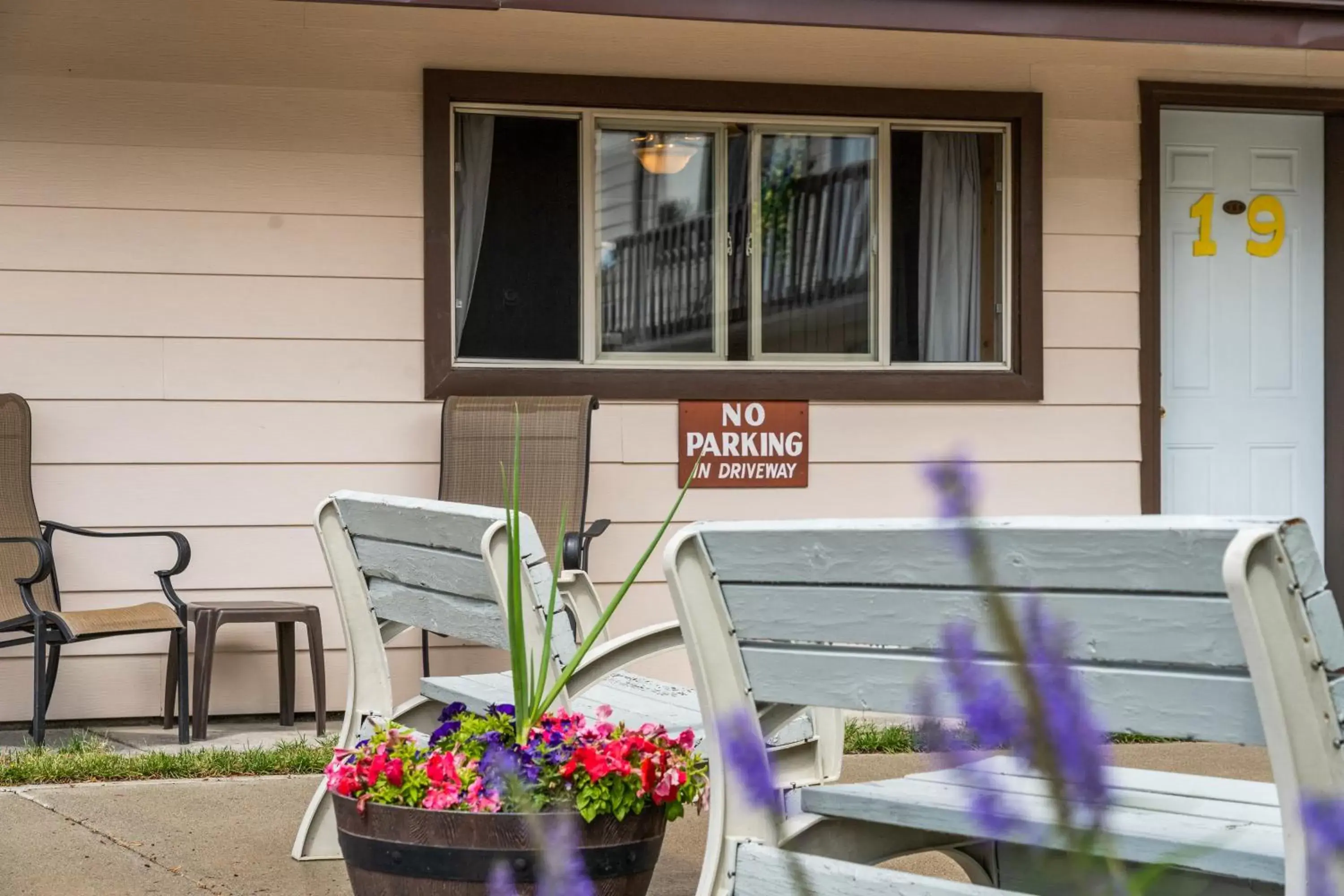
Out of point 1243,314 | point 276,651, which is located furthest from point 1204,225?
point 276,651

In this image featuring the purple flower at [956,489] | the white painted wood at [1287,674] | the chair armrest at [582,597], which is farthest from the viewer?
the chair armrest at [582,597]

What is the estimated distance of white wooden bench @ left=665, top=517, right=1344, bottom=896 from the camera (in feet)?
4.61

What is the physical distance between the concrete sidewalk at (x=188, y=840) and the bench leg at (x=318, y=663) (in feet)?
2.51

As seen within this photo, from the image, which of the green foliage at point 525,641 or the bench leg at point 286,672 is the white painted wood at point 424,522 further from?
the bench leg at point 286,672

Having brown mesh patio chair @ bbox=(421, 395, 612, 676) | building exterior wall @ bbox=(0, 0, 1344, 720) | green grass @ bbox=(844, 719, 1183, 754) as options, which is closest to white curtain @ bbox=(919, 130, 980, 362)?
building exterior wall @ bbox=(0, 0, 1344, 720)

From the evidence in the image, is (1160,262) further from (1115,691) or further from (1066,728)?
(1066,728)

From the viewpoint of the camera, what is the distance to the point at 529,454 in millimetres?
5152

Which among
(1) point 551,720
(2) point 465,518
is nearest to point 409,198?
(2) point 465,518

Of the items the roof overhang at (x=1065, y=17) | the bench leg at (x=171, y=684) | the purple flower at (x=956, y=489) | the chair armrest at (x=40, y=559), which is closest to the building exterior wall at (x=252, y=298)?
the bench leg at (x=171, y=684)

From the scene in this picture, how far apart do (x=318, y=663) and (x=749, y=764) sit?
415cm

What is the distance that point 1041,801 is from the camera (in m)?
1.90

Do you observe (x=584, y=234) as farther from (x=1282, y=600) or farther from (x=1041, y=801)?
(x=1282, y=600)

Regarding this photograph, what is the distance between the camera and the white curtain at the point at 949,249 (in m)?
5.72

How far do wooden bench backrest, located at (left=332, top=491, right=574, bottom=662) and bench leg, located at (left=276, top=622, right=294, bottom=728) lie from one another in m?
2.17
